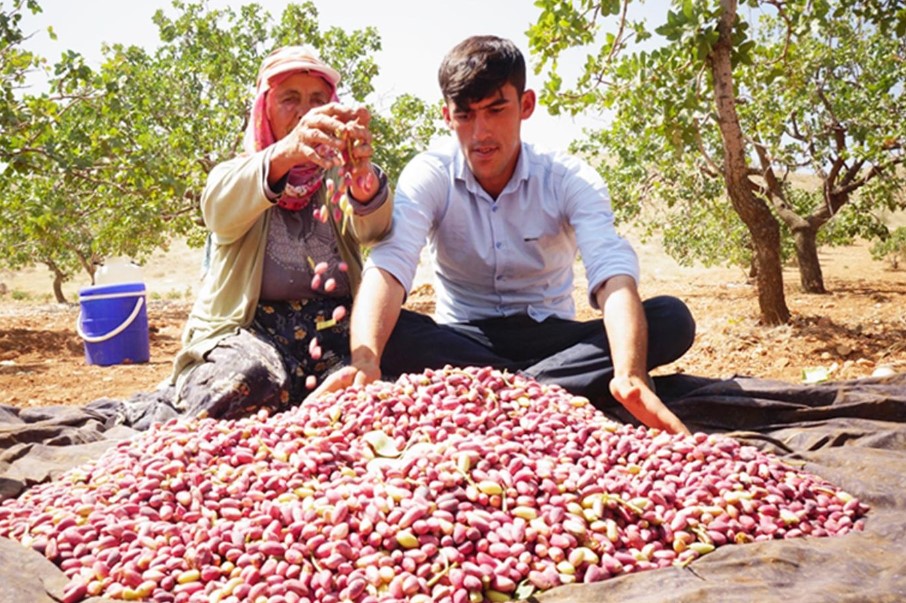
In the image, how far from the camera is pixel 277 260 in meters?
3.20

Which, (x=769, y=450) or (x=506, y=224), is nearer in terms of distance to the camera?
(x=769, y=450)

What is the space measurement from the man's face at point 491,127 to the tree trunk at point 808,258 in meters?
7.29

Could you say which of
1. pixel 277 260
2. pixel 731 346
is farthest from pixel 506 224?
pixel 731 346

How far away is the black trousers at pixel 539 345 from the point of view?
2.97m

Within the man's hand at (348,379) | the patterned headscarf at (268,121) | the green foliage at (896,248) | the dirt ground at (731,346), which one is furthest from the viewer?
the green foliage at (896,248)

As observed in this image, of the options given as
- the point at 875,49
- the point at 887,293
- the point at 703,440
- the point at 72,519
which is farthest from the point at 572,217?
the point at 875,49

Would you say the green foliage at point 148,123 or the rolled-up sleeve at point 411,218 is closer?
the rolled-up sleeve at point 411,218

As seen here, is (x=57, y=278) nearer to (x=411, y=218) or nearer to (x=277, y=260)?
(x=277, y=260)

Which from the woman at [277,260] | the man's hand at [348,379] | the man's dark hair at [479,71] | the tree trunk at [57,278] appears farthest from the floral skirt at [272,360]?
the tree trunk at [57,278]

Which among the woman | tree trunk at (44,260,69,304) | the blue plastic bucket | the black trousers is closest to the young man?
the black trousers

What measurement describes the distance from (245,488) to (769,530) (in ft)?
4.17

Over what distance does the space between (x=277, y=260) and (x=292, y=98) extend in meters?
0.63

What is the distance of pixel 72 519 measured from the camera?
1957 millimetres

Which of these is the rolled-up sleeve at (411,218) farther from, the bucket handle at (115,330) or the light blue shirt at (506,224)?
the bucket handle at (115,330)
